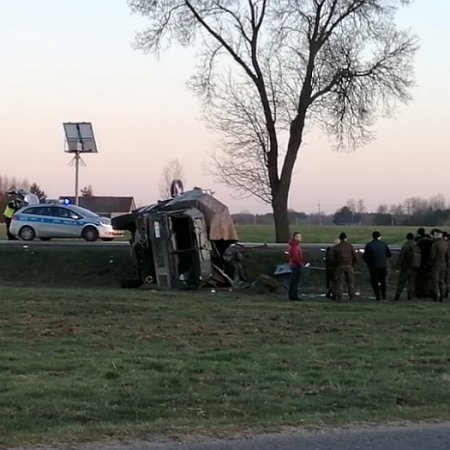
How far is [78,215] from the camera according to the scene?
115 ft

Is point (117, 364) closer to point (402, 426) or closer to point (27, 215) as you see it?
point (402, 426)

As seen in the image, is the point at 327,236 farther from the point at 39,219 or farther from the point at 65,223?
the point at 39,219

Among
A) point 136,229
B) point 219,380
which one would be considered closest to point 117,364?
point 219,380

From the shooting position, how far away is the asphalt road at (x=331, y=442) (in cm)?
698

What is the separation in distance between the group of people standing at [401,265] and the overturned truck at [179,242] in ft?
11.5

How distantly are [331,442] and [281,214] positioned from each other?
30.8 m

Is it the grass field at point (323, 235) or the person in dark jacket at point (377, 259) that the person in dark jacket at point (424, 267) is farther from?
the grass field at point (323, 235)

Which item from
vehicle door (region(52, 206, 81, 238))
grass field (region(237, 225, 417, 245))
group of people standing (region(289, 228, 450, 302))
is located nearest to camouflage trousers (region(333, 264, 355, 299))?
group of people standing (region(289, 228, 450, 302))

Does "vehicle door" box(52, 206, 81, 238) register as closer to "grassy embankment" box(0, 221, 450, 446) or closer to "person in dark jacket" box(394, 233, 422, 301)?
"grassy embankment" box(0, 221, 450, 446)

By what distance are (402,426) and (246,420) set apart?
1.38 m

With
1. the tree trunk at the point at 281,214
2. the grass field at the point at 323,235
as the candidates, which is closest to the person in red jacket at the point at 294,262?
the tree trunk at the point at 281,214

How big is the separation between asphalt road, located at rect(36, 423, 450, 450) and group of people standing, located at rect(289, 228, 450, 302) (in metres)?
14.0

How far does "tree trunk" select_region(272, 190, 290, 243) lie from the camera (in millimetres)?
37750

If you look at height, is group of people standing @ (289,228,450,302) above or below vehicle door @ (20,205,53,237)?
below
